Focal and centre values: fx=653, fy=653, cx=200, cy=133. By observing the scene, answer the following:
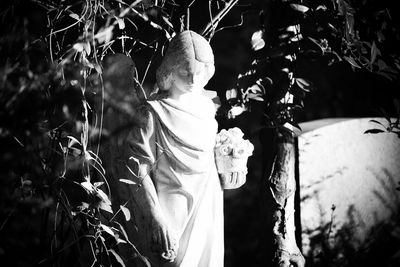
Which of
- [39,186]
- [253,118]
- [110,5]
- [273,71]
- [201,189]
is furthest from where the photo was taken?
[253,118]

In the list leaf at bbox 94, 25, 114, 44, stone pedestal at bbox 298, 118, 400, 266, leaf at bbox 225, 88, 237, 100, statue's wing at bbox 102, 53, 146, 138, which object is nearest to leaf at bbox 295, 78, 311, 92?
leaf at bbox 225, 88, 237, 100

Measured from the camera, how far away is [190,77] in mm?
2764

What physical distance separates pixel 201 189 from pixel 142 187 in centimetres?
27

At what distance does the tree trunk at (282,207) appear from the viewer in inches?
130

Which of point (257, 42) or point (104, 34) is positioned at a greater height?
point (104, 34)

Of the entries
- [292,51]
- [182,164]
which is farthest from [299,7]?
[182,164]

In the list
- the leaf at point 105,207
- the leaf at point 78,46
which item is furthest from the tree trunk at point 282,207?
the leaf at point 78,46

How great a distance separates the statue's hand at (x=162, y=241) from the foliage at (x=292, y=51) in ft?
2.80

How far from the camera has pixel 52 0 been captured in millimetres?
2918

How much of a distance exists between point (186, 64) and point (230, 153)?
0.44m

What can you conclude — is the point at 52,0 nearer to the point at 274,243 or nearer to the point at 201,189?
the point at 201,189

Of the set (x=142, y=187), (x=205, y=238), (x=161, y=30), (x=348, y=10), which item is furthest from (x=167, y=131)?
(x=348, y=10)

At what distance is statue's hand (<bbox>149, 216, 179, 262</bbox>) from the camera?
2.67 meters

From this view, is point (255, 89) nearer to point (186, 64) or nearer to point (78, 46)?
point (186, 64)
